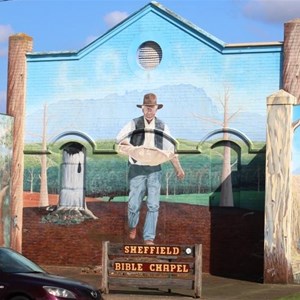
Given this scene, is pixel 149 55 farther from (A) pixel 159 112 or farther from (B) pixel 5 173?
(B) pixel 5 173

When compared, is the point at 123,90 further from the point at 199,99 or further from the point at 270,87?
the point at 270,87

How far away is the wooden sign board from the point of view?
19172 mm

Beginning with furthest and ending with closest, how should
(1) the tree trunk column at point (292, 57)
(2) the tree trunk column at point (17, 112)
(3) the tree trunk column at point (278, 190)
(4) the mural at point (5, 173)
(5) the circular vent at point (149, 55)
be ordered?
(2) the tree trunk column at point (17, 112)
(4) the mural at point (5, 173)
(5) the circular vent at point (149, 55)
(1) the tree trunk column at point (292, 57)
(3) the tree trunk column at point (278, 190)

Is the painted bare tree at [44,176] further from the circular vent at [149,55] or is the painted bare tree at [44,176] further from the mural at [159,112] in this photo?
the circular vent at [149,55]

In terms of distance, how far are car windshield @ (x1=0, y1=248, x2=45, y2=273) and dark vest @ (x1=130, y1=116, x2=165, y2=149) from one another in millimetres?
9404

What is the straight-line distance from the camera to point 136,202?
2512 cm

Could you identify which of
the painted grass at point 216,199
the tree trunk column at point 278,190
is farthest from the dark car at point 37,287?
the painted grass at point 216,199

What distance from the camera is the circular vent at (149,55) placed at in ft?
82.3

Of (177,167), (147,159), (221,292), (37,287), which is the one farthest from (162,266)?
(147,159)

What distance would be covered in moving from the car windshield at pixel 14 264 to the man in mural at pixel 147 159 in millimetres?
9067

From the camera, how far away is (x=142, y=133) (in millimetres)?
25078

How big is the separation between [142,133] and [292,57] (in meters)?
4.92

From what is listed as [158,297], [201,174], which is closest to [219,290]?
[158,297]

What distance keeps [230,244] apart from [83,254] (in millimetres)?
4596
